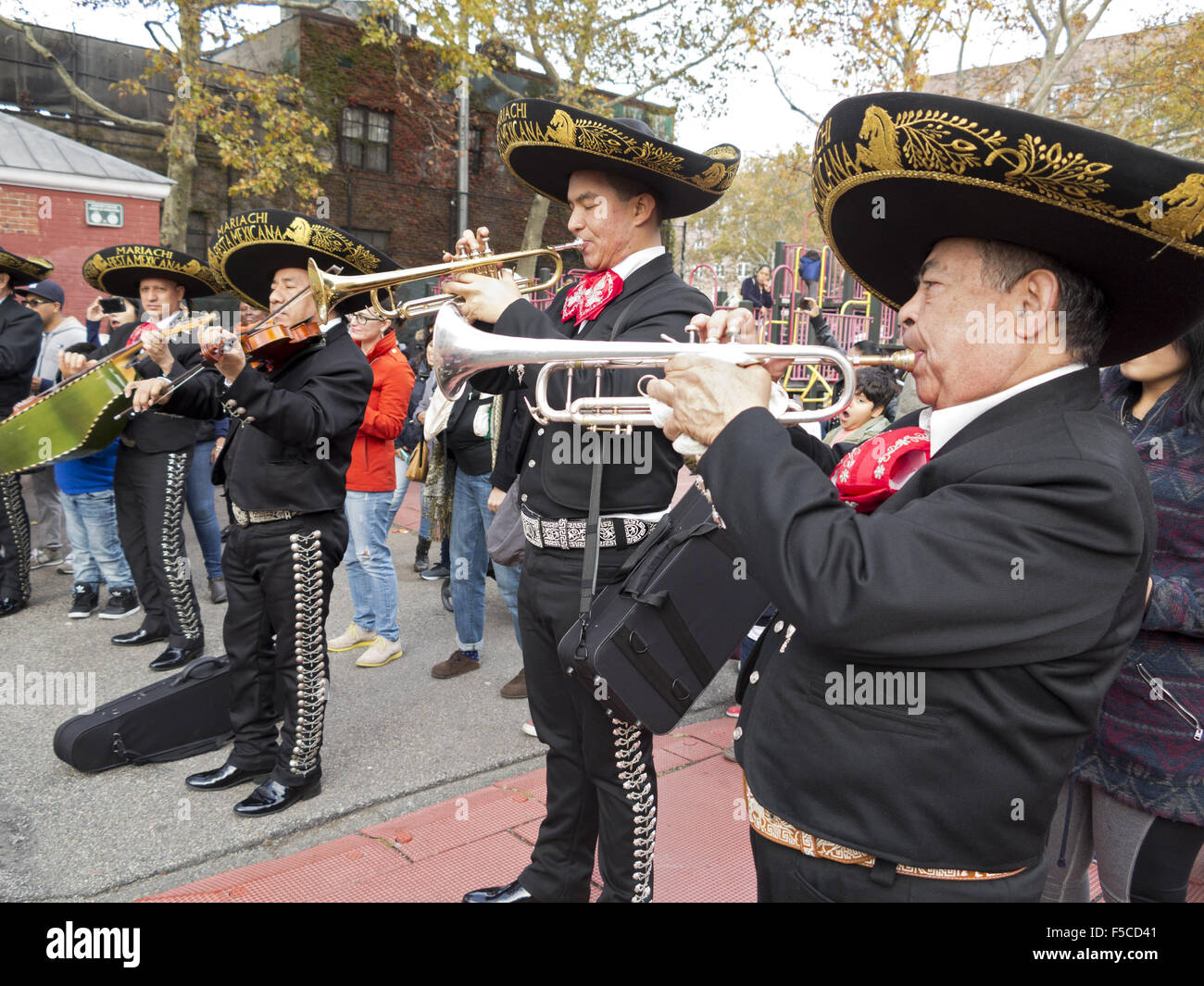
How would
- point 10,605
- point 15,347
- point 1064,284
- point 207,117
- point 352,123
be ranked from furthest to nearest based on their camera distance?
point 352,123 < point 207,117 < point 15,347 < point 10,605 < point 1064,284

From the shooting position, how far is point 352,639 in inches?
225

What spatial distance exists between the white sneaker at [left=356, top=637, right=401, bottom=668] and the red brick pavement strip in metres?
1.64

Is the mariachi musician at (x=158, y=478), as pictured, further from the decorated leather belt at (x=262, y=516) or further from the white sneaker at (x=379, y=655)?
the decorated leather belt at (x=262, y=516)

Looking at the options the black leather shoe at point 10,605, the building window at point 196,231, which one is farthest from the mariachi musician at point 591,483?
the building window at point 196,231

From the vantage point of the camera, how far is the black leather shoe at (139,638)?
562 cm

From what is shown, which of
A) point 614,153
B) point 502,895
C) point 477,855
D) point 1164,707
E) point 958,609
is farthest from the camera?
point 477,855

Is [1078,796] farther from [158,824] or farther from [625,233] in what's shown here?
[158,824]

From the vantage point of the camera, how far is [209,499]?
6.44 meters

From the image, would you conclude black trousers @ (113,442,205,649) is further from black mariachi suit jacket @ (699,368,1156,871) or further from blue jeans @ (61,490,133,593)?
black mariachi suit jacket @ (699,368,1156,871)

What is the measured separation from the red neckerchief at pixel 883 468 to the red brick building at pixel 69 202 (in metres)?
15.7

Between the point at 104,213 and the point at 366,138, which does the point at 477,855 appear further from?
the point at 366,138

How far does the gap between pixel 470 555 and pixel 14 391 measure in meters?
3.91

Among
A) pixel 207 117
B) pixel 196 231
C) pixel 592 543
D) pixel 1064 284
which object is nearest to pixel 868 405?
pixel 592 543

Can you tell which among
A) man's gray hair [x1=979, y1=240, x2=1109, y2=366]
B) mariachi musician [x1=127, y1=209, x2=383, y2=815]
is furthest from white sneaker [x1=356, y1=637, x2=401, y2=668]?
man's gray hair [x1=979, y1=240, x2=1109, y2=366]
